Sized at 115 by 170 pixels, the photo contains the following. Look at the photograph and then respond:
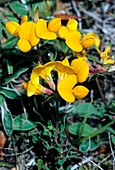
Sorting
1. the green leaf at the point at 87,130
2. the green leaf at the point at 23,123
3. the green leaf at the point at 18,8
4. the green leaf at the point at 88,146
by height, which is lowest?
the green leaf at the point at 88,146

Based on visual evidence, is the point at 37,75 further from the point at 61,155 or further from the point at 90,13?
the point at 90,13

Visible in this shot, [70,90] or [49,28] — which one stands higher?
[49,28]

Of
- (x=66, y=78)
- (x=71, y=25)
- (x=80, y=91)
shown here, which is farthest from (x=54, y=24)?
(x=80, y=91)

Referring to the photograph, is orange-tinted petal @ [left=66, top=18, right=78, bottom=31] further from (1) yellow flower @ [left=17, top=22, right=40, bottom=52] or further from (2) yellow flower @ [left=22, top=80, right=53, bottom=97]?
(2) yellow flower @ [left=22, top=80, right=53, bottom=97]

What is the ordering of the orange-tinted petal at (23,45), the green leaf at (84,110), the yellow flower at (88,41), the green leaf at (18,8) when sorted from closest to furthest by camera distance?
Answer: 1. the orange-tinted petal at (23,45)
2. the yellow flower at (88,41)
3. the green leaf at (84,110)
4. the green leaf at (18,8)

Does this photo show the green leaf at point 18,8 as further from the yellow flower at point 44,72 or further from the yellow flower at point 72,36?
the yellow flower at point 44,72

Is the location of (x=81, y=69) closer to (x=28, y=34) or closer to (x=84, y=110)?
(x=28, y=34)

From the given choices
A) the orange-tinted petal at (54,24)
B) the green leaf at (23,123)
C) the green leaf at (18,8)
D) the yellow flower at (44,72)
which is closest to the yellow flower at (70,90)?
the yellow flower at (44,72)
